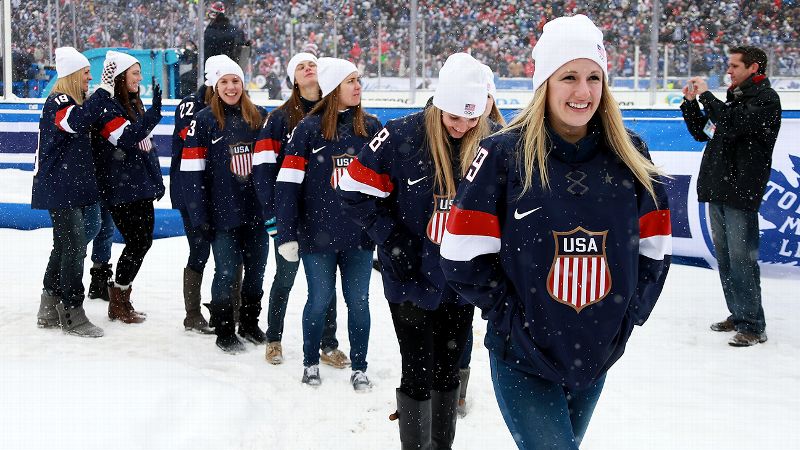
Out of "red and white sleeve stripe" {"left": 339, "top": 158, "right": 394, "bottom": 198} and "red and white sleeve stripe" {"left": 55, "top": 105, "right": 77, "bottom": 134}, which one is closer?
"red and white sleeve stripe" {"left": 339, "top": 158, "right": 394, "bottom": 198}

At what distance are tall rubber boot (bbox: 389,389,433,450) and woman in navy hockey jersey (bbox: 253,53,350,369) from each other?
189 cm

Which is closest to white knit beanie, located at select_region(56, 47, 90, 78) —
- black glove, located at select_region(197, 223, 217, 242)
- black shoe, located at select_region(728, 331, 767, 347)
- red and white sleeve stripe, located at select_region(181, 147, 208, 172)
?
red and white sleeve stripe, located at select_region(181, 147, 208, 172)

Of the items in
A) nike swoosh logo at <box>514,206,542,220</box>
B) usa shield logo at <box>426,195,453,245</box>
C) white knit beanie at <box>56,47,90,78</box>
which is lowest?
usa shield logo at <box>426,195,453,245</box>

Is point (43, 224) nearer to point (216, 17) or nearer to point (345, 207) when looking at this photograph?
point (216, 17)

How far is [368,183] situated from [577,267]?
142cm

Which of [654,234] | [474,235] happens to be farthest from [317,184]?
[654,234]

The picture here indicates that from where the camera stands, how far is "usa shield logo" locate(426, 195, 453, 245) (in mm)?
3648

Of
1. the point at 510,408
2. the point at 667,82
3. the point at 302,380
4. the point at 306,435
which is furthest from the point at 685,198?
the point at 510,408

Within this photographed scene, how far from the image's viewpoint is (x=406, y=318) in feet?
12.4

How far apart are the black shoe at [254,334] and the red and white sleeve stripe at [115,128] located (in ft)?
5.29

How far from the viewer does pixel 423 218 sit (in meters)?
3.73

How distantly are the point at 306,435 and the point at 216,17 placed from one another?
8031 mm

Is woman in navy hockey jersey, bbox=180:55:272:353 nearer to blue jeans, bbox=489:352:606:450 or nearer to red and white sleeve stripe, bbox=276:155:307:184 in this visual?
red and white sleeve stripe, bbox=276:155:307:184

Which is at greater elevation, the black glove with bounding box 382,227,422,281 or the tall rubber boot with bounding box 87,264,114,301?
the black glove with bounding box 382,227,422,281
